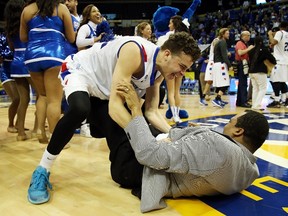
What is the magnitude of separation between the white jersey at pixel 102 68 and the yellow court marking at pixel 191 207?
2.38 feet

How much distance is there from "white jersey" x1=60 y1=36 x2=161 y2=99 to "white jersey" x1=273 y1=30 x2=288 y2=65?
5.42 metres

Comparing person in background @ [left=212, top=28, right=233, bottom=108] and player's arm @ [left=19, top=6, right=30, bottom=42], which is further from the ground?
player's arm @ [left=19, top=6, right=30, bottom=42]

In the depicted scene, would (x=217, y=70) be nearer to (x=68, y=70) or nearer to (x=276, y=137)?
(x=276, y=137)

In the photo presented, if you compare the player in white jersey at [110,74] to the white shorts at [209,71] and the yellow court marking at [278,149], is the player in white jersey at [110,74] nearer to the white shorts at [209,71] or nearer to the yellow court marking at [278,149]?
the yellow court marking at [278,149]

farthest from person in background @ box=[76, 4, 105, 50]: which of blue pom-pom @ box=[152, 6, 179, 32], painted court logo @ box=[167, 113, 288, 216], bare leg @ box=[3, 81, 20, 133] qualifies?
painted court logo @ box=[167, 113, 288, 216]

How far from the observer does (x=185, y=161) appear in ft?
5.92

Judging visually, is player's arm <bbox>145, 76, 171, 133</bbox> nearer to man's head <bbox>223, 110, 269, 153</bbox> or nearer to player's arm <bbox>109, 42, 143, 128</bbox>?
player's arm <bbox>109, 42, 143, 128</bbox>

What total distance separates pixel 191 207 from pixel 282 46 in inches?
228

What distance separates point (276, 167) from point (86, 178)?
57.8 inches

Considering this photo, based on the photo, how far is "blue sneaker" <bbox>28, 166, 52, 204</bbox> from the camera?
199cm

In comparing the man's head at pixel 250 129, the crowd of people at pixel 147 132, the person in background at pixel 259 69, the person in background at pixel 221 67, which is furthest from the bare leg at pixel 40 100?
the person in background at pixel 259 69

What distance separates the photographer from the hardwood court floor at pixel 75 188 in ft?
6.20

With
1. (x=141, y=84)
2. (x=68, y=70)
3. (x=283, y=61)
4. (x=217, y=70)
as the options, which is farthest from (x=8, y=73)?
(x=283, y=61)

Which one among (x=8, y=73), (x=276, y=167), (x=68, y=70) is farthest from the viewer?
(x=8, y=73)
